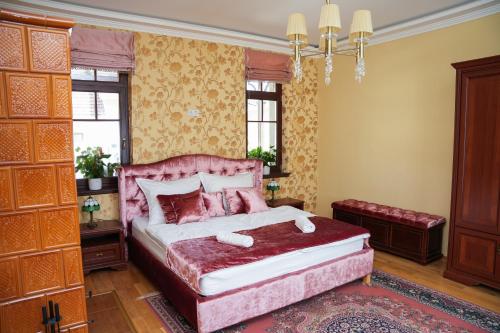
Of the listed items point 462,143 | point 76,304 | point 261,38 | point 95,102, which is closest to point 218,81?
point 261,38

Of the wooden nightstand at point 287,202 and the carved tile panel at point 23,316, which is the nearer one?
the carved tile panel at point 23,316

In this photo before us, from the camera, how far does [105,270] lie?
3.78 meters

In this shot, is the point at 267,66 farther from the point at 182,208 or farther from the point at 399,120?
the point at 182,208

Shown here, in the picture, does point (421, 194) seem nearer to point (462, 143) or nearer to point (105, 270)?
point (462, 143)

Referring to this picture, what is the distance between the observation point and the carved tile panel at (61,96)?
70.7 inches

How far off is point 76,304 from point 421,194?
3.87m

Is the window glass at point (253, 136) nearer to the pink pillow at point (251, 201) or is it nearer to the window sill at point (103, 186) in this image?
the pink pillow at point (251, 201)

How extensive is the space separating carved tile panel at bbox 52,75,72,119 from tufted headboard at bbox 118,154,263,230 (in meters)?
2.17

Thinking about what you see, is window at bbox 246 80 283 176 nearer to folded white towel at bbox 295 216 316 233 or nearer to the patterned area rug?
folded white towel at bbox 295 216 316 233

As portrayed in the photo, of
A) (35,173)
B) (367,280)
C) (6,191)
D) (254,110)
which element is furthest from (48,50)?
(254,110)

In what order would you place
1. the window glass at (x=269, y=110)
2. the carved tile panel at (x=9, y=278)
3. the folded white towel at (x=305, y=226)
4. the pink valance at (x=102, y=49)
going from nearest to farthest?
the carved tile panel at (x=9, y=278) < the folded white towel at (x=305, y=226) < the pink valance at (x=102, y=49) < the window glass at (x=269, y=110)

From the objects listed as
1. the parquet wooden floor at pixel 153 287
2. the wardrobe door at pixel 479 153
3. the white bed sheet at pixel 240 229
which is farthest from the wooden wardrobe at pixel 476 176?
the white bed sheet at pixel 240 229

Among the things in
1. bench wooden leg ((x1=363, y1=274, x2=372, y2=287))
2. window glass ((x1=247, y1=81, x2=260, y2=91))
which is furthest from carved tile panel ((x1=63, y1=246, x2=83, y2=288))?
window glass ((x1=247, y1=81, x2=260, y2=91))

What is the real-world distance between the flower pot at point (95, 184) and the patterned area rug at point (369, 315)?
1.45 metres
